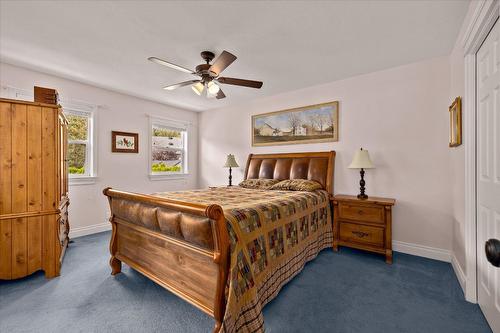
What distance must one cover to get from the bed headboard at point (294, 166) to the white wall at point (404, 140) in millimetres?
178

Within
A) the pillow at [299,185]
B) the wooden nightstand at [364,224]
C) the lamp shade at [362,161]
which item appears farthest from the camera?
the pillow at [299,185]

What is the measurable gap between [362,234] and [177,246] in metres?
2.40

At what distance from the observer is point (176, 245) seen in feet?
6.27

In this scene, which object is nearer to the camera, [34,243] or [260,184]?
[34,243]

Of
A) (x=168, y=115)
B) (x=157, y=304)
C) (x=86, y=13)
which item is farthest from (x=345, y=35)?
(x=168, y=115)

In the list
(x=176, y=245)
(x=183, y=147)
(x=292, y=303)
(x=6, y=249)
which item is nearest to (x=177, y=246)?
(x=176, y=245)

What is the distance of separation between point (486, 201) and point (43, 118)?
14.1 ft

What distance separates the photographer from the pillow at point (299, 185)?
338 centimetres

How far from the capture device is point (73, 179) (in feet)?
12.3

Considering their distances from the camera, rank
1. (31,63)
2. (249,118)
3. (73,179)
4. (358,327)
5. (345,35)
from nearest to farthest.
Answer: (358,327), (345,35), (31,63), (73,179), (249,118)

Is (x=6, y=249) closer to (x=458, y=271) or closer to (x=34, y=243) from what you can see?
(x=34, y=243)

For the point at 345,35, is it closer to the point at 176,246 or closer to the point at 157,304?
the point at 176,246

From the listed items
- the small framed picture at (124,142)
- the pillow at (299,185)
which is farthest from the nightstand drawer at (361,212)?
the small framed picture at (124,142)

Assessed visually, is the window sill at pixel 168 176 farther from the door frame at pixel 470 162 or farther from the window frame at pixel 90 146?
the door frame at pixel 470 162
